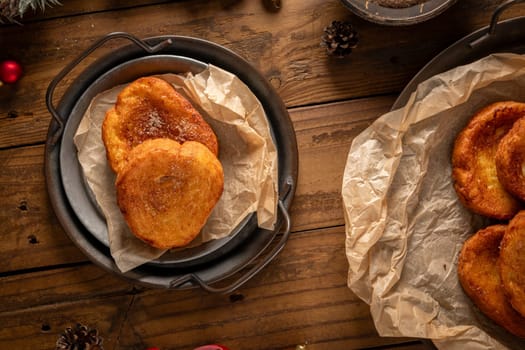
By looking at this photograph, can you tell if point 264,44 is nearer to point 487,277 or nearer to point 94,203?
point 94,203

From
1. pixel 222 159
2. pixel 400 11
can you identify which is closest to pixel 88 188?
pixel 222 159

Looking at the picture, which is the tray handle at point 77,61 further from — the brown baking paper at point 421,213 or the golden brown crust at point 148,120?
the brown baking paper at point 421,213

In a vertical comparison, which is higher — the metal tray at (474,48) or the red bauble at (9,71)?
the metal tray at (474,48)

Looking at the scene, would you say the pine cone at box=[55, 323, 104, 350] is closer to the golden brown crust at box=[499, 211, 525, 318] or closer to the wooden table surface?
the wooden table surface

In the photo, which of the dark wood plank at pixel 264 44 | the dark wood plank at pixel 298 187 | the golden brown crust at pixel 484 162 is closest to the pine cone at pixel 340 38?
the dark wood plank at pixel 264 44

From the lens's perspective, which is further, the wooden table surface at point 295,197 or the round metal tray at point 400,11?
the wooden table surface at point 295,197

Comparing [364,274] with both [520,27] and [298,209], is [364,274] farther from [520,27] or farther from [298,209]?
[520,27]

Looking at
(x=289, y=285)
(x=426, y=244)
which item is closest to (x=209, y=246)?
(x=289, y=285)
